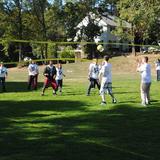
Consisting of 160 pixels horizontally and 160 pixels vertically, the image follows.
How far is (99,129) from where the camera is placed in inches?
546

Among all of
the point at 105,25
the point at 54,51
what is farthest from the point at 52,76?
the point at 105,25

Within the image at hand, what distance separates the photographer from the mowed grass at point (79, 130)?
10703mm

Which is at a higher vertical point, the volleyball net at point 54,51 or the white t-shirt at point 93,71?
the volleyball net at point 54,51

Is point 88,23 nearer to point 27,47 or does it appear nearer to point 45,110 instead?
point 27,47

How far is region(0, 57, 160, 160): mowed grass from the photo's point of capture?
35.1 ft

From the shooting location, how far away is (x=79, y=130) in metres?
13.7

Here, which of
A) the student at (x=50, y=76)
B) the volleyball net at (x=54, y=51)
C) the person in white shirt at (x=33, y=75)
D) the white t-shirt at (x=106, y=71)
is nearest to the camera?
the white t-shirt at (x=106, y=71)

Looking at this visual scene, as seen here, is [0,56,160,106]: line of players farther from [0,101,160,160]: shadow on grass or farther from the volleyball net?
the volleyball net

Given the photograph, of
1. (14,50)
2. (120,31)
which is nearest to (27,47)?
(14,50)

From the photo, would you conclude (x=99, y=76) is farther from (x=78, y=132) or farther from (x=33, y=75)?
(x=78, y=132)

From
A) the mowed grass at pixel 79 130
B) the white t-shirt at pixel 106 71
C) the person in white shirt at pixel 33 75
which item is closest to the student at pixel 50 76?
the mowed grass at pixel 79 130

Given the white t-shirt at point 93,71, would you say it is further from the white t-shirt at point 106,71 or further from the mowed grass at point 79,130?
the white t-shirt at point 106,71

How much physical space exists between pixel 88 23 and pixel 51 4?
6755mm

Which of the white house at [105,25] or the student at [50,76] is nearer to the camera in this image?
the student at [50,76]
